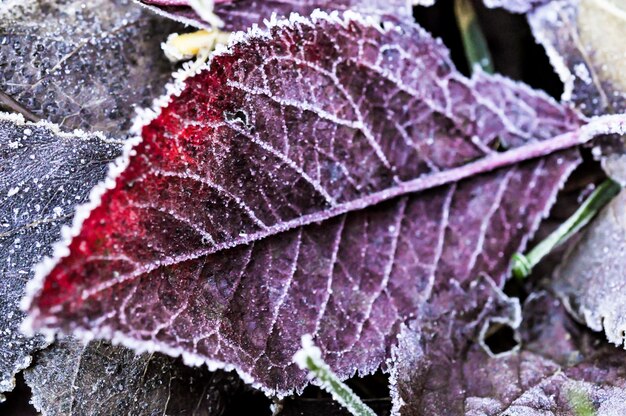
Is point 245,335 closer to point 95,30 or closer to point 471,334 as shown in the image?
point 471,334

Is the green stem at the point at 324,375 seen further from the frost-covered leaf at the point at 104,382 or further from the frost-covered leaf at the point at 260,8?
the frost-covered leaf at the point at 260,8

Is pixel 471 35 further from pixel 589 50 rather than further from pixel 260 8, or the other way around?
pixel 260 8

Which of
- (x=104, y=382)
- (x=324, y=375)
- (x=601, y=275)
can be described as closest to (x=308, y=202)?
(x=324, y=375)

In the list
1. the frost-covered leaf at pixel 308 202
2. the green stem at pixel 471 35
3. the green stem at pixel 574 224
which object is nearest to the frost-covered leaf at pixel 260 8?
the frost-covered leaf at pixel 308 202

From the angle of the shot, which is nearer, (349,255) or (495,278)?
(349,255)

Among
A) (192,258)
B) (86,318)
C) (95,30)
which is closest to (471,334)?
(192,258)

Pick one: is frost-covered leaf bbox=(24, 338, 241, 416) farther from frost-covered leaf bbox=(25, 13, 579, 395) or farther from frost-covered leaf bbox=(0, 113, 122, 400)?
frost-covered leaf bbox=(25, 13, 579, 395)

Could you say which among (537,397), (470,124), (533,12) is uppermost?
(533,12)
